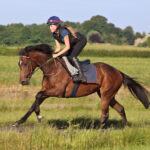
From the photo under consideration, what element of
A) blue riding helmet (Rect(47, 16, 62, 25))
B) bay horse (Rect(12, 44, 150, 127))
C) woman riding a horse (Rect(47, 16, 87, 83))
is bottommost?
bay horse (Rect(12, 44, 150, 127))

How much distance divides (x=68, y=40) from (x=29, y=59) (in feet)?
Answer: 3.46

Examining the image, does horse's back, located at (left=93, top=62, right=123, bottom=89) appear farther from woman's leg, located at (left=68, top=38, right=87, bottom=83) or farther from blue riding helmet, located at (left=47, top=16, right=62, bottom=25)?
blue riding helmet, located at (left=47, top=16, right=62, bottom=25)

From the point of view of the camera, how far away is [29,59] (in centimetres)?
1049

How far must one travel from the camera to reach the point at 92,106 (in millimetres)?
16234

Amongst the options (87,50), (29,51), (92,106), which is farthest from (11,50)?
(29,51)

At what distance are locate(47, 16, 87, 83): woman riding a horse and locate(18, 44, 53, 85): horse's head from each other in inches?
11.8


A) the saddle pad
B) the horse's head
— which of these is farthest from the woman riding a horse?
the horse's head

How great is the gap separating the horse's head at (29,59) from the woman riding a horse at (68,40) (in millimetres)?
300

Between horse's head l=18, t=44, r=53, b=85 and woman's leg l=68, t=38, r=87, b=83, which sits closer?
horse's head l=18, t=44, r=53, b=85

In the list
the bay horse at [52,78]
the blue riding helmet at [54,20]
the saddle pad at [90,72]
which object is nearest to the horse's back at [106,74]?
the bay horse at [52,78]

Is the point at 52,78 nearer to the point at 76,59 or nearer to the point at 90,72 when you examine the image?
the point at 76,59

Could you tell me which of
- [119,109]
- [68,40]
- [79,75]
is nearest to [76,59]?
[79,75]

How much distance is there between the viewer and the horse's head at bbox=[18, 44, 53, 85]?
10.3 meters

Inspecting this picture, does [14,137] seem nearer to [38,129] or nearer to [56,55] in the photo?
[38,129]
